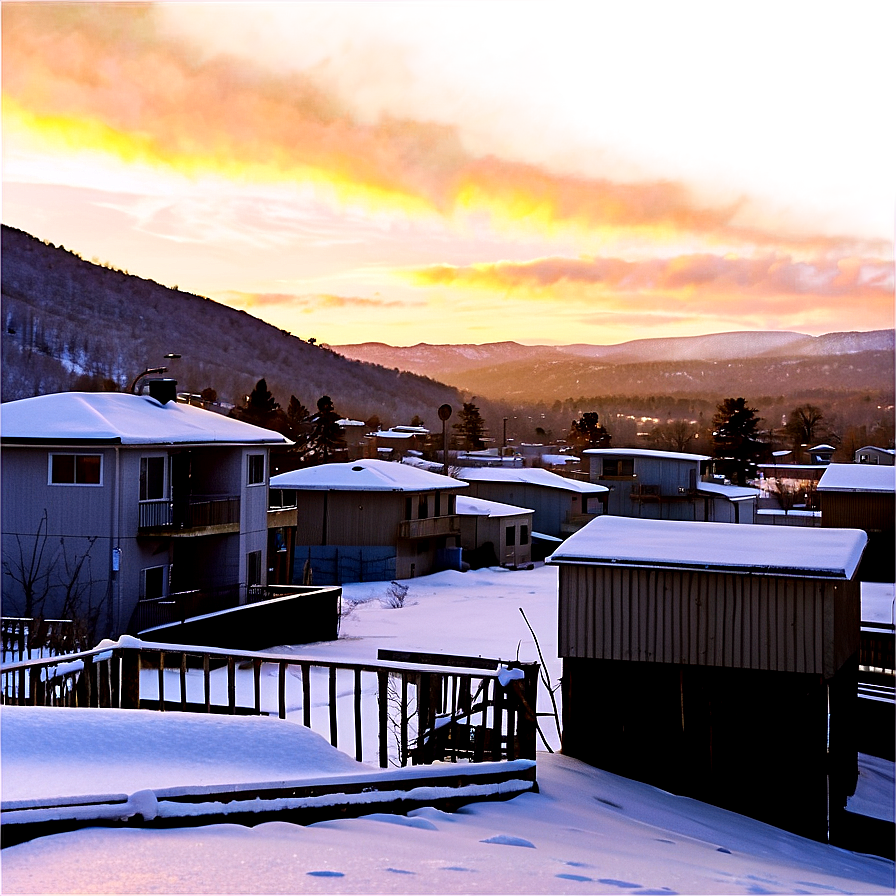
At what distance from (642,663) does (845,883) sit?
455 cm

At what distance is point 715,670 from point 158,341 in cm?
14647

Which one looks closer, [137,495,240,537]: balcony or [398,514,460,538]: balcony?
[137,495,240,537]: balcony

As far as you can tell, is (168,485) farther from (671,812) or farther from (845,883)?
(845,883)

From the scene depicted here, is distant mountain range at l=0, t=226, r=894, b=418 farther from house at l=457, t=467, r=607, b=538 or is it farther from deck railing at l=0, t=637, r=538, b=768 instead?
deck railing at l=0, t=637, r=538, b=768

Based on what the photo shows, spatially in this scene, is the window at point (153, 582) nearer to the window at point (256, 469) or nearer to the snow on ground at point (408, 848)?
the window at point (256, 469)

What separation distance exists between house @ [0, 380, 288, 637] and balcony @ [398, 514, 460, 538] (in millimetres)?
13830

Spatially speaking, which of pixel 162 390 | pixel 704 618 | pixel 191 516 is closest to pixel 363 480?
pixel 162 390

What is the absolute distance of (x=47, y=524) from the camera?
22.0m

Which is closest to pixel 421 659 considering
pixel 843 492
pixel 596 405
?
pixel 843 492

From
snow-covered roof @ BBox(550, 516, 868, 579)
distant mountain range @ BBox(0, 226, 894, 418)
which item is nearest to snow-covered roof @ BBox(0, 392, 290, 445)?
snow-covered roof @ BBox(550, 516, 868, 579)

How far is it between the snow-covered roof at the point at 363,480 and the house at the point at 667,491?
678 inches

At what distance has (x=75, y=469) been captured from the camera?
2220 centimetres

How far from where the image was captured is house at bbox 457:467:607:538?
49.7m

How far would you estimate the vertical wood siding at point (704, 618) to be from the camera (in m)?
11.0
